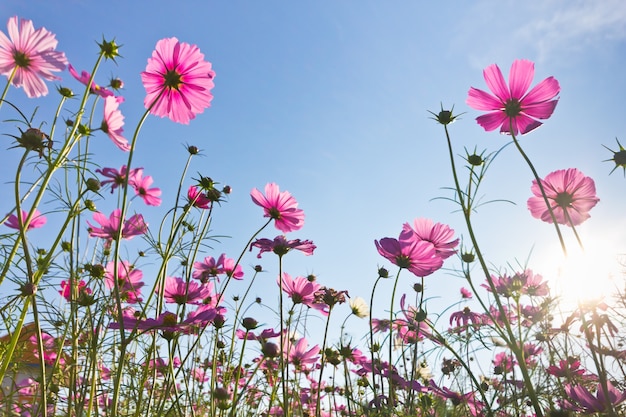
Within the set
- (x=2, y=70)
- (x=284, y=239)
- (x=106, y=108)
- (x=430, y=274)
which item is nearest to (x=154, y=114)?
(x=106, y=108)

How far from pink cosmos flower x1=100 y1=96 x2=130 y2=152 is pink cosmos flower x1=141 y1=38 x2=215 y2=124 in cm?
23

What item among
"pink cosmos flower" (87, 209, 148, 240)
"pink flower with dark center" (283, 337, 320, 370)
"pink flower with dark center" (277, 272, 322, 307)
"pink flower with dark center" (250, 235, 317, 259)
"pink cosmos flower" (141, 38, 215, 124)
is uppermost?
"pink cosmos flower" (141, 38, 215, 124)

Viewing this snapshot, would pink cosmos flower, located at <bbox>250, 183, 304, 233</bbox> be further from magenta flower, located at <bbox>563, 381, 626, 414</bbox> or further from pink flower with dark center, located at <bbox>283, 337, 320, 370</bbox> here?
magenta flower, located at <bbox>563, 381, 626, 414</bbox>

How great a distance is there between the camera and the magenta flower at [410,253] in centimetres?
148

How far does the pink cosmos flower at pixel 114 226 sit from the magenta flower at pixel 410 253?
2.76 ft

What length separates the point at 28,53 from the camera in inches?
52.8

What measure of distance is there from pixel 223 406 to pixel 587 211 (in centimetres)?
126

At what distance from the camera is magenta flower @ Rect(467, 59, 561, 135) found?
121 cm

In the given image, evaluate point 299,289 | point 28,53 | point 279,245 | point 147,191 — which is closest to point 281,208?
point 279,245

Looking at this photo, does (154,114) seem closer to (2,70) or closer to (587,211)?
(2,70)

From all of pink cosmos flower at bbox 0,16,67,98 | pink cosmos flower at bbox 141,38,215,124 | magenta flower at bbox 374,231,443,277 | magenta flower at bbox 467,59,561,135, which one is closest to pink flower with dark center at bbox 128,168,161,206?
pink cosmos flower at bbox 0,16,67,98

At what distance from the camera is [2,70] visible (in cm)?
129

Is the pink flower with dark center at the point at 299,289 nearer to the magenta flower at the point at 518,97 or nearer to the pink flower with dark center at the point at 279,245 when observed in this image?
the pink flower with dark center at the point at 279,245

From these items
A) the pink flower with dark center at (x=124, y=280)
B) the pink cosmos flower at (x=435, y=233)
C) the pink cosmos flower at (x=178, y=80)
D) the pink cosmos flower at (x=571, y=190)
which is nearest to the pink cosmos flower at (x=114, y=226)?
the pink flower with dark center at (x=124, y=280)
